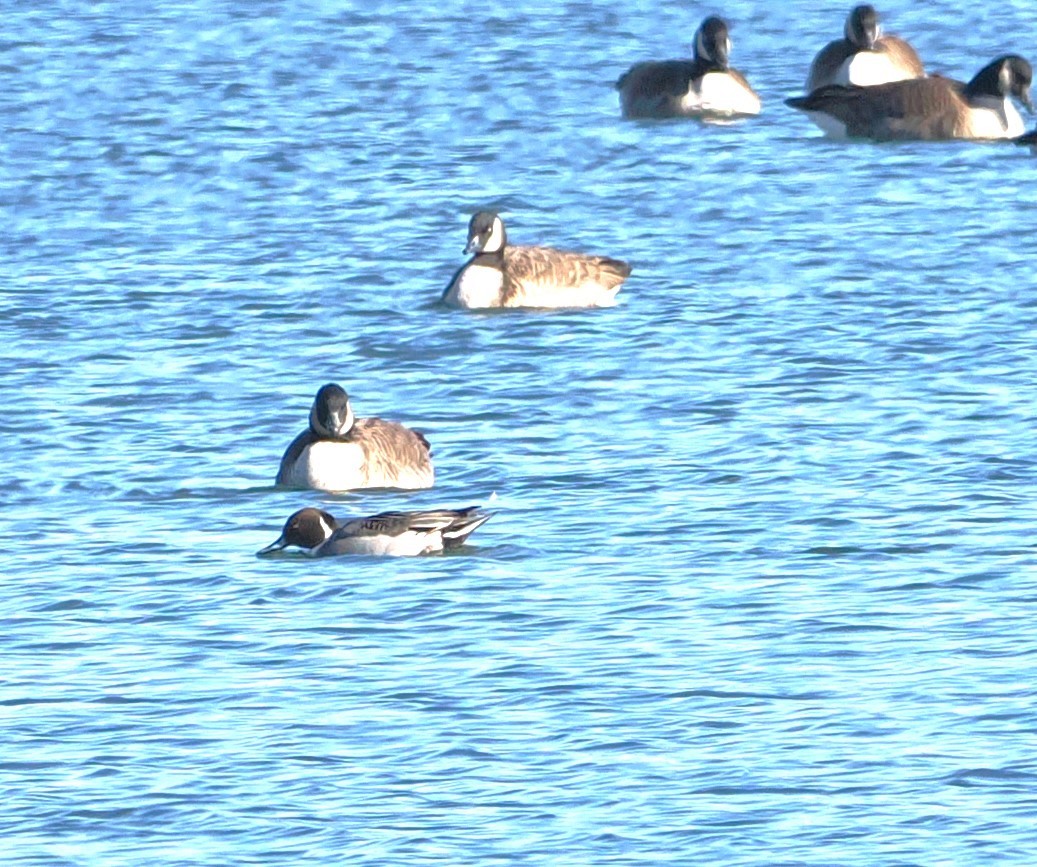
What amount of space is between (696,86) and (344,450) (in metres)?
16.1

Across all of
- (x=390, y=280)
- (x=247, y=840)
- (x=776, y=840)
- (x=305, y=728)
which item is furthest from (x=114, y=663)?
(x=390, y=280)

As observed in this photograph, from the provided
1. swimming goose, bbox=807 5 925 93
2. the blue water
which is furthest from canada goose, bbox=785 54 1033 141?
swimming goose, bbox=807 5 925 93

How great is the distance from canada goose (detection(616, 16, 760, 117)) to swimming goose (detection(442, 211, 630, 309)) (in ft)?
32.7

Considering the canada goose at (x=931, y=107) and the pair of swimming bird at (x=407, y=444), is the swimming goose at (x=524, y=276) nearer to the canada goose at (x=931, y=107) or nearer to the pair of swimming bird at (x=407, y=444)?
the pair of swimming bird at (x=407, y=444)

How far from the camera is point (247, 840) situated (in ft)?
38.9

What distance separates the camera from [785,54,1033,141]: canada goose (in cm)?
3188

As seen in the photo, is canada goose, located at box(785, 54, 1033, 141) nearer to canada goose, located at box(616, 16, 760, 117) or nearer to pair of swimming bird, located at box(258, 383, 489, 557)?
canada goose, located at box(616, 16, 760, 117)

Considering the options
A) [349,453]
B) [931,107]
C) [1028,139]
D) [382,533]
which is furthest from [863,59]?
[382,533]

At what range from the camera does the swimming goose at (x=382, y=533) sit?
1611cm

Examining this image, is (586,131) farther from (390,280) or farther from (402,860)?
(402,860)

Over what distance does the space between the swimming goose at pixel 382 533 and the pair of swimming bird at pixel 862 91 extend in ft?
51.0

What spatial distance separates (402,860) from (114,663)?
3.04 metres

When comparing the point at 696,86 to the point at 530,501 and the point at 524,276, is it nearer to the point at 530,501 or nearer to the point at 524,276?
the point at 524,276

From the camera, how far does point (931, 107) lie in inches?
1260
